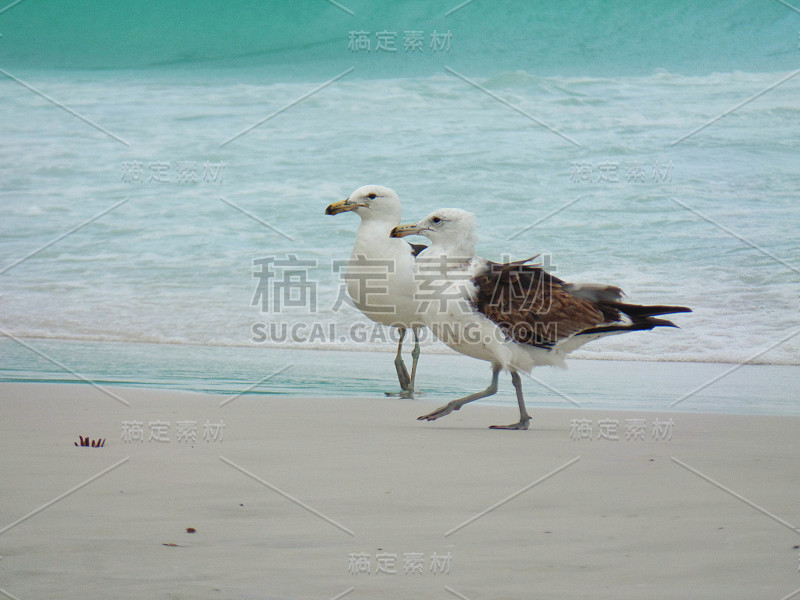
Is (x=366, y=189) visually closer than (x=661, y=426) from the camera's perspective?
No

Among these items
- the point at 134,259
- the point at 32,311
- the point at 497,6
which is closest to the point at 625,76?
the point at 497,6

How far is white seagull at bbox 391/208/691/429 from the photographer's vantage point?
17.1 ft

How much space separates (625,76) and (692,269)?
29.8ft

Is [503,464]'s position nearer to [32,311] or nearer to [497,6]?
[32,311]

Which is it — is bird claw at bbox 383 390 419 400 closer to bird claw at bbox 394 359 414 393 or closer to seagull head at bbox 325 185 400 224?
bird claw at bbox 394 359 414 393

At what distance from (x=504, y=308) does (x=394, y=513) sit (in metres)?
2.18

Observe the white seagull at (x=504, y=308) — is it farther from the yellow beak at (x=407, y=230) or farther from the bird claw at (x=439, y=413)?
the yellow beak at (x=407, y=230)

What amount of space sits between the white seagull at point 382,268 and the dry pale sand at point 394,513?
1.89 meters

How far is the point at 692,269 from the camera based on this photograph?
11.5 metres

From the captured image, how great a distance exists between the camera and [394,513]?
3.20 m

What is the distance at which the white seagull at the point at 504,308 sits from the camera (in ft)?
17.1

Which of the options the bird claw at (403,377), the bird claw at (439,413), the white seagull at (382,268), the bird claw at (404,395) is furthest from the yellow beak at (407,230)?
the bird claw at (403,377)

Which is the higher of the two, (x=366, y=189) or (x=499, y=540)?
(x=366, y=189)

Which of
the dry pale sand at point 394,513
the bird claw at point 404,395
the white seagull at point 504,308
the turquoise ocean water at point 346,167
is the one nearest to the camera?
the dry pale sand at point 394,513
